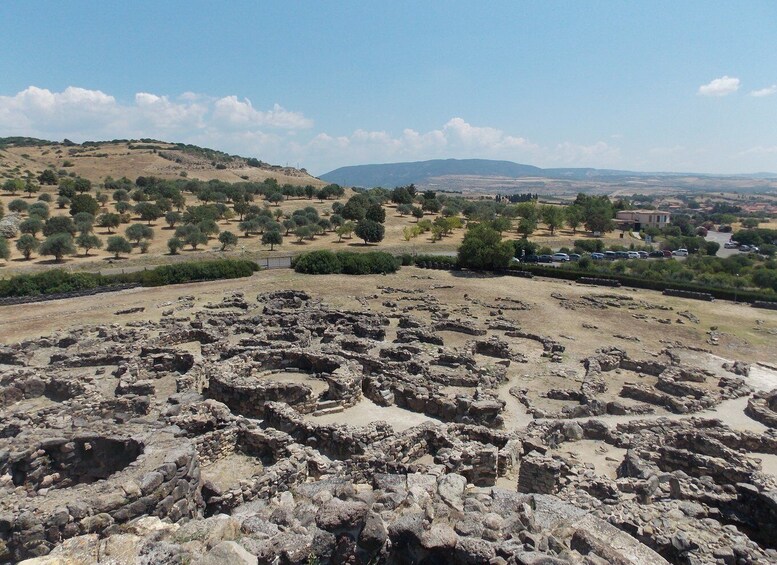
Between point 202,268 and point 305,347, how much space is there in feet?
87.9

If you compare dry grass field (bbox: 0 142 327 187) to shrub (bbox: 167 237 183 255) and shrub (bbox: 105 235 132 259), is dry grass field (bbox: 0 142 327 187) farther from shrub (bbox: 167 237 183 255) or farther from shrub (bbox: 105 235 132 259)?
shrub (bbox: 167 237 183 255)

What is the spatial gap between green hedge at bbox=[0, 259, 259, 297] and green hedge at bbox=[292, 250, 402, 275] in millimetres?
5216

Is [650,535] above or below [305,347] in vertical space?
above

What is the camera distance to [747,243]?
96.9m

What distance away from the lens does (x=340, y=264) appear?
54.8m

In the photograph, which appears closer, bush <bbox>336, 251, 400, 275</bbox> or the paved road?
bush <bbox>336, 251, 400, 275</bbox>

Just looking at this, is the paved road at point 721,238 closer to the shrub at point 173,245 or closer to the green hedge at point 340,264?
the green hedge at point 340,264

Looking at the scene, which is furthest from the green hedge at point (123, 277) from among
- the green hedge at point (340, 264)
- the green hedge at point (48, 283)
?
the green hedge at point (340, 264)

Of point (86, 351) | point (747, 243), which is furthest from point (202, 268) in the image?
point (747, 243)

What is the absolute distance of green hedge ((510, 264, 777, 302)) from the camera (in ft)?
152

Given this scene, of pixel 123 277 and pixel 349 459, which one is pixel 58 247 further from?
pixel 349 459

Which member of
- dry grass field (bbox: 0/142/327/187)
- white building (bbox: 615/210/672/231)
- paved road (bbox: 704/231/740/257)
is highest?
dry grass field (bbox: 0/142/327/187)

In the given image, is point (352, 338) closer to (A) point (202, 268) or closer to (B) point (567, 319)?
(B) point (567, 319)

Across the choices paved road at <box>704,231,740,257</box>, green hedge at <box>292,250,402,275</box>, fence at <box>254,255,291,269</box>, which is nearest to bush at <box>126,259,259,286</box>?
fence at <box>254,255,291,269</box>
